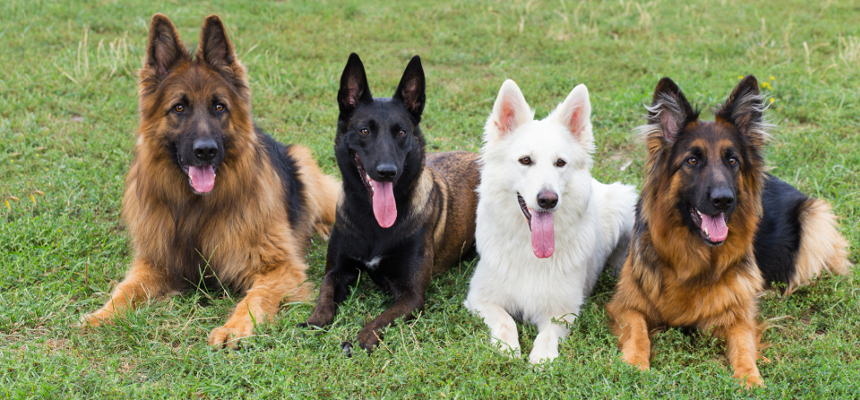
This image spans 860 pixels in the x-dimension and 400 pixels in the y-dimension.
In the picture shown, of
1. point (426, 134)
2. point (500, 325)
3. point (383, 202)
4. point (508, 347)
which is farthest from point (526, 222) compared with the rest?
point (426, 134)

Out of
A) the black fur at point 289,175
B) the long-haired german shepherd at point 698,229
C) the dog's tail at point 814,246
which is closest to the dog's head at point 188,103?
the black fur at point 289,175

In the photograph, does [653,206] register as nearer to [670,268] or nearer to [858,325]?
[670,268]

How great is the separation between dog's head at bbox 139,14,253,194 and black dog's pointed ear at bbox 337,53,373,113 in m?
0.82

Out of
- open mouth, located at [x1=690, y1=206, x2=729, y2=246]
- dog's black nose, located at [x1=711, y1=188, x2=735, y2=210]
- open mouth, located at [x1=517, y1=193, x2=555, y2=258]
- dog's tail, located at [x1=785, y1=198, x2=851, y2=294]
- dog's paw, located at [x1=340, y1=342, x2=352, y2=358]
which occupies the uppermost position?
dog's black nose, located at [x1=711, y1=188, x2=735, y2=210]

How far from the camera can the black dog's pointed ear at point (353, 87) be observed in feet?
13.0

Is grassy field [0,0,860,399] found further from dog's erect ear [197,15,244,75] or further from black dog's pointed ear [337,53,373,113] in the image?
dog's erect ear [197,15,244,75]

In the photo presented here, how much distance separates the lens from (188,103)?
3971 millimetres

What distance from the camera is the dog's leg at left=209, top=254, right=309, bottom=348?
3.84 meters

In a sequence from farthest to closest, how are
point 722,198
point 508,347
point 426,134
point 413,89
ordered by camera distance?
point 426,134, point 413,89, point 508,347, point 722,198

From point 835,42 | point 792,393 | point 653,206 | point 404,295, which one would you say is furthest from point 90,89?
point 835,42

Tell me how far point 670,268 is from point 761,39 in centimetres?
762

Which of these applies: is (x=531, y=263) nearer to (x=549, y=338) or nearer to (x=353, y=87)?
(x=549, y=338)

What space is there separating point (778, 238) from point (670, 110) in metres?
1.57

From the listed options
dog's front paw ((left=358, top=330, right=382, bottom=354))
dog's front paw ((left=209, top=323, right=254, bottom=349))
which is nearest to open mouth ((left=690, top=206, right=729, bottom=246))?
dog's front paw ((left=358, top=330, right=382, bottom=354))
